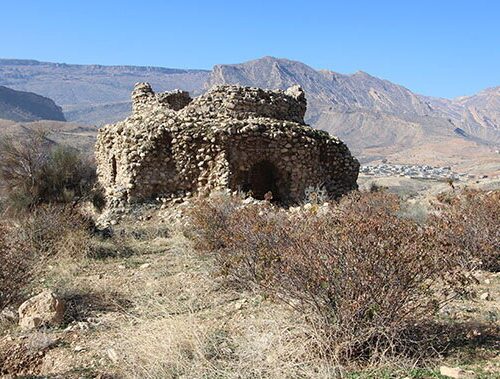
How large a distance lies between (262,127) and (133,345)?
26.9 ft

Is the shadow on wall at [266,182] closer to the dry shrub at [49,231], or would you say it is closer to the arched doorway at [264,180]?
the arched doorway at [264,180]

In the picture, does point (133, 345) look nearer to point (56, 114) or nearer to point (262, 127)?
point (262, 127)

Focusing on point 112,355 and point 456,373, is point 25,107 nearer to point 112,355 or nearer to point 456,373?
point 112,355

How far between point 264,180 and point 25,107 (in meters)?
139

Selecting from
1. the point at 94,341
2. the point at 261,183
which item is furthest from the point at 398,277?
the point at 261,183

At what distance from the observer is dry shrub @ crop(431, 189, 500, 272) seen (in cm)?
675

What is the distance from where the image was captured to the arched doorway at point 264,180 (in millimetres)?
12559

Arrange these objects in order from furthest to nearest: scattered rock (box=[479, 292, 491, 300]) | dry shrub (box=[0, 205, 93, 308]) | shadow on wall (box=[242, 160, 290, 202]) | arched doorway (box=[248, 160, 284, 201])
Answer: arched doorway (box=[248, 160, 284, 201]) < shadow on wall (box=[242, 160, 290, 202]) < dry shrub (box=[0, 205, 93, 308]) < scattered rock (box=[479, 292, 491, 300])

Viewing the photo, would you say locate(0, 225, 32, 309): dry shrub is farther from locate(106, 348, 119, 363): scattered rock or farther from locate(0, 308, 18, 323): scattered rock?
locate(106, 348, 119, 363): scattered rock

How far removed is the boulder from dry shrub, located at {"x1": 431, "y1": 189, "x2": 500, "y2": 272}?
4.66 metres

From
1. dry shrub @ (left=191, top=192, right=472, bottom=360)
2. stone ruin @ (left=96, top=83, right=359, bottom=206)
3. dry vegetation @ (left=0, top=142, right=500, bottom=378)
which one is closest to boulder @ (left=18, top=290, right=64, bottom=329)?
dry vegetation @ (left=0, top=142, right=500, bottom=378)

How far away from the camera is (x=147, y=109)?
47.2 ft

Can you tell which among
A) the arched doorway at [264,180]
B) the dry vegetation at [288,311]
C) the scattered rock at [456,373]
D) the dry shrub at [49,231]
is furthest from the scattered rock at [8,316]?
the arched doorway at [264,180]

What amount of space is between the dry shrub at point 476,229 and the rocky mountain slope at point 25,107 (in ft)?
406
